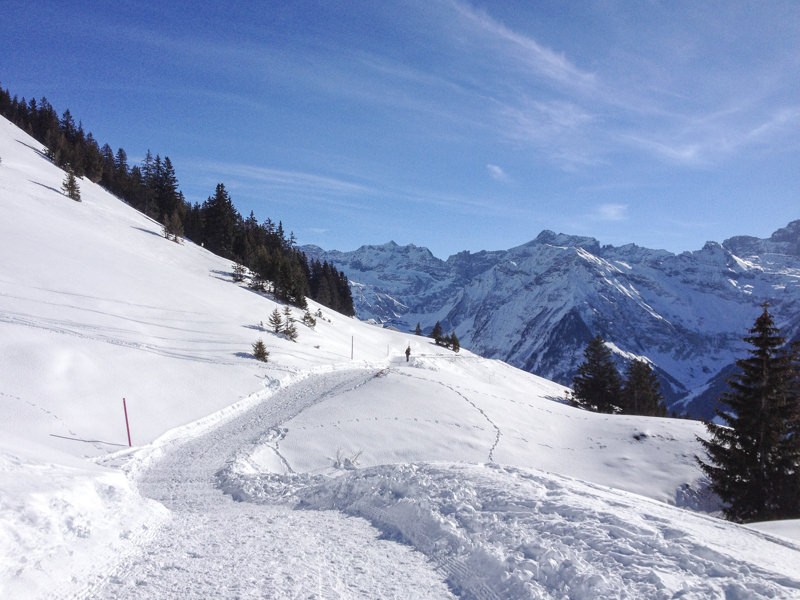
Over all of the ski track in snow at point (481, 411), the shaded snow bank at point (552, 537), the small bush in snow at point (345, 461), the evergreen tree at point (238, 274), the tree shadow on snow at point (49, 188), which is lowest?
the small bush in snow at point (345, 461)

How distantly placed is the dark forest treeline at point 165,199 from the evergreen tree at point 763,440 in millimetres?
46611

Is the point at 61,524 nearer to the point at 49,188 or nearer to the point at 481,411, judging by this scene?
Answer: the point at 481,411

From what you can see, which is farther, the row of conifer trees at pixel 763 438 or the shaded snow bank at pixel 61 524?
the row of conifer trees at pixel 763 438

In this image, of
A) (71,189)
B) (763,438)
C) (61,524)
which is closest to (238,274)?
(71,189)

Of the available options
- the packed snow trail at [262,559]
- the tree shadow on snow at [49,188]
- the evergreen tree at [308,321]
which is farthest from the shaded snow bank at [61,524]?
the tree shadow on snow at [49,188]

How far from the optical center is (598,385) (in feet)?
155

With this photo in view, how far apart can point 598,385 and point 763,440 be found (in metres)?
29.4

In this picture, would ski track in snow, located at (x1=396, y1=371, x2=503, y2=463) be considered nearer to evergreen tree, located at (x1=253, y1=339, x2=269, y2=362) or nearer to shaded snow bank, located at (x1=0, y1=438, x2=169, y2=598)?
evergreen tree, located at (x1=253, y1=339, x2=269, y2=362)

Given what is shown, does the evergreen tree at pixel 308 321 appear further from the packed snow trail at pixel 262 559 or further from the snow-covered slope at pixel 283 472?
the packed snow trail at pixel 262 559

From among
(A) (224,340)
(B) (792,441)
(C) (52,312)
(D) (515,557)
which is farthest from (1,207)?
(B) (792,441)

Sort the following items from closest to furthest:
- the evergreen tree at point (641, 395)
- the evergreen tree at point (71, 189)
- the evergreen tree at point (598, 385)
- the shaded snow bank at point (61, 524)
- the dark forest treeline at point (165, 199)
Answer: the shaded snow bank at point (61, 524)
the evergreen tree at point (598, 385)
the evergreen tree at point (641, 395)
the evergreen tree at point (71, 189)
the dark forest treeline at point (165, 199)

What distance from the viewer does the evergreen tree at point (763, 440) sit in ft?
59.6

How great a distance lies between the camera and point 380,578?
6.78 m

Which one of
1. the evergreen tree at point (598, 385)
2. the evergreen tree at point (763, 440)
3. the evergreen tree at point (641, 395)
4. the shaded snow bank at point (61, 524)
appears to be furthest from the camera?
the evergreen tree at point (641, 395)
